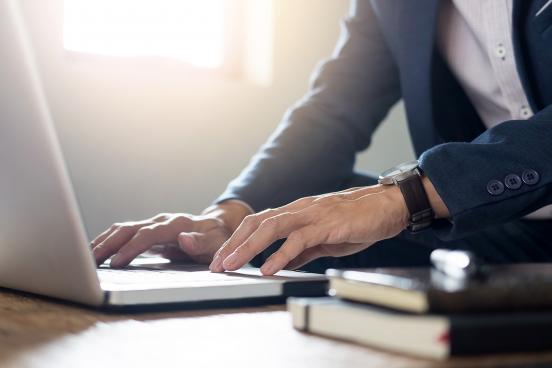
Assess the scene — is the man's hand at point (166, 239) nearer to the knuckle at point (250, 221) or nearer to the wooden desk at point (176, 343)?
the knuckle at point (250, 221)

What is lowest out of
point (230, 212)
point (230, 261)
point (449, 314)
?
point (230, 212)

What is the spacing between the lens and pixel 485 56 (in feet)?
4.34

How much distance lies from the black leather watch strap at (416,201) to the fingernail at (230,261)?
0.24 m

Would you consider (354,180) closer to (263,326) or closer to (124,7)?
(263,326)

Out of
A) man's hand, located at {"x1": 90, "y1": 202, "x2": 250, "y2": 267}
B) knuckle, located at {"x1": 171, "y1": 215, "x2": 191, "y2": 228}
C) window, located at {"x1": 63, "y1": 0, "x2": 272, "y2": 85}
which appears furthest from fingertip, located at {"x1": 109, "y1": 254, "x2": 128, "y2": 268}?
window, located at {"x1": 63, "y1": 0, "x2": 272, "y2": 85}

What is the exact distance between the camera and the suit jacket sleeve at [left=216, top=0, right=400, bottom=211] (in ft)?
4.57

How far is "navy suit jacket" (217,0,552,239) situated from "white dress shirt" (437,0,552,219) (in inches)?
1.2

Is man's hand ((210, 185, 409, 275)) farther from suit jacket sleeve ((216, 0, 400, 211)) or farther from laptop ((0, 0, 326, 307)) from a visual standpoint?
suit jacket sleeve ((216, 0, 400, 211))

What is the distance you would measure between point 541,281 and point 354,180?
1.12 meters

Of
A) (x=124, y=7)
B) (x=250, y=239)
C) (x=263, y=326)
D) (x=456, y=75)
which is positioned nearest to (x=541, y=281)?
(x=263, y=326)

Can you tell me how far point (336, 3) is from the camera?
282cm

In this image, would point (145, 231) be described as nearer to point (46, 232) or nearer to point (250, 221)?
point (250, 221)

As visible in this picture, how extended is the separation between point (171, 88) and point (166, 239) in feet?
4.99

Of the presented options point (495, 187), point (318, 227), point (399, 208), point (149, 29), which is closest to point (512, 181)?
point (495, 187)
